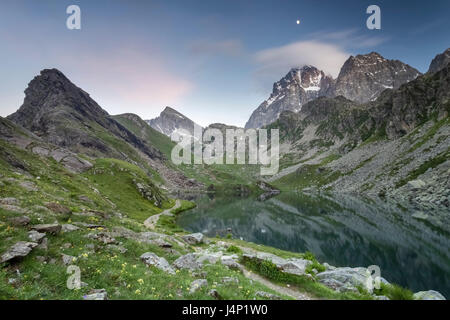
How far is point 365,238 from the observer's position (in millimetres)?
57375

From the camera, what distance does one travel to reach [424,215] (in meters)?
70.2

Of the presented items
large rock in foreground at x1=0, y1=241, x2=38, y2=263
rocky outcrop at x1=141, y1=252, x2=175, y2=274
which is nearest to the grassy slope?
large rock in foreground at x1=0, y1=241, x2=38, y2=263

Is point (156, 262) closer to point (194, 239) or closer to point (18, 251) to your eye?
point (18, 251)

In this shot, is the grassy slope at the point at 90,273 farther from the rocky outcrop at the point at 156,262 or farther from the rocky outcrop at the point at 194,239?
the rocky outcrop at the point at 194,239

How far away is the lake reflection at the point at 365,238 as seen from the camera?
37.5 m

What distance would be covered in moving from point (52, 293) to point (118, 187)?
8263 cm

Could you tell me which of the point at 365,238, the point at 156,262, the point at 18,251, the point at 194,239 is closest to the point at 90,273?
the point at 18,251

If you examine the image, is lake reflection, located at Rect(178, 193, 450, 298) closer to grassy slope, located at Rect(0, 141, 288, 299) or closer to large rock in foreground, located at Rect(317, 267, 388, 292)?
large rock in foreground, located at Rect(317, 267, 388, 292)

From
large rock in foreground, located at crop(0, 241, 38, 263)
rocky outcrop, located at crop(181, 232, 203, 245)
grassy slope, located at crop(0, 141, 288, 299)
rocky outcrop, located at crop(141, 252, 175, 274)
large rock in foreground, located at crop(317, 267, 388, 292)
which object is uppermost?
large rock in foreground, located at crop(0, 241, 38, 263)

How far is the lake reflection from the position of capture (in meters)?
37.5

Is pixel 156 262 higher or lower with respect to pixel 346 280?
higher

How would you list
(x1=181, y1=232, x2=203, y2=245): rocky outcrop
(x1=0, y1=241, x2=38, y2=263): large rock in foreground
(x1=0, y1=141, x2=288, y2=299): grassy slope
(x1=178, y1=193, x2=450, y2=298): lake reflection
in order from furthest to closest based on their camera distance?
1. (x1=178, y1=193, x2=450, y2=298): lake reflection
2. (x1=181, y1=232, x2=203, y2=245): rocky outcrop
3. (x1=0, y1=241, x2=38, y2=263): large rock in foreground
4. (x1=0, y1=141, x2=288, y2=299): grassy slope
